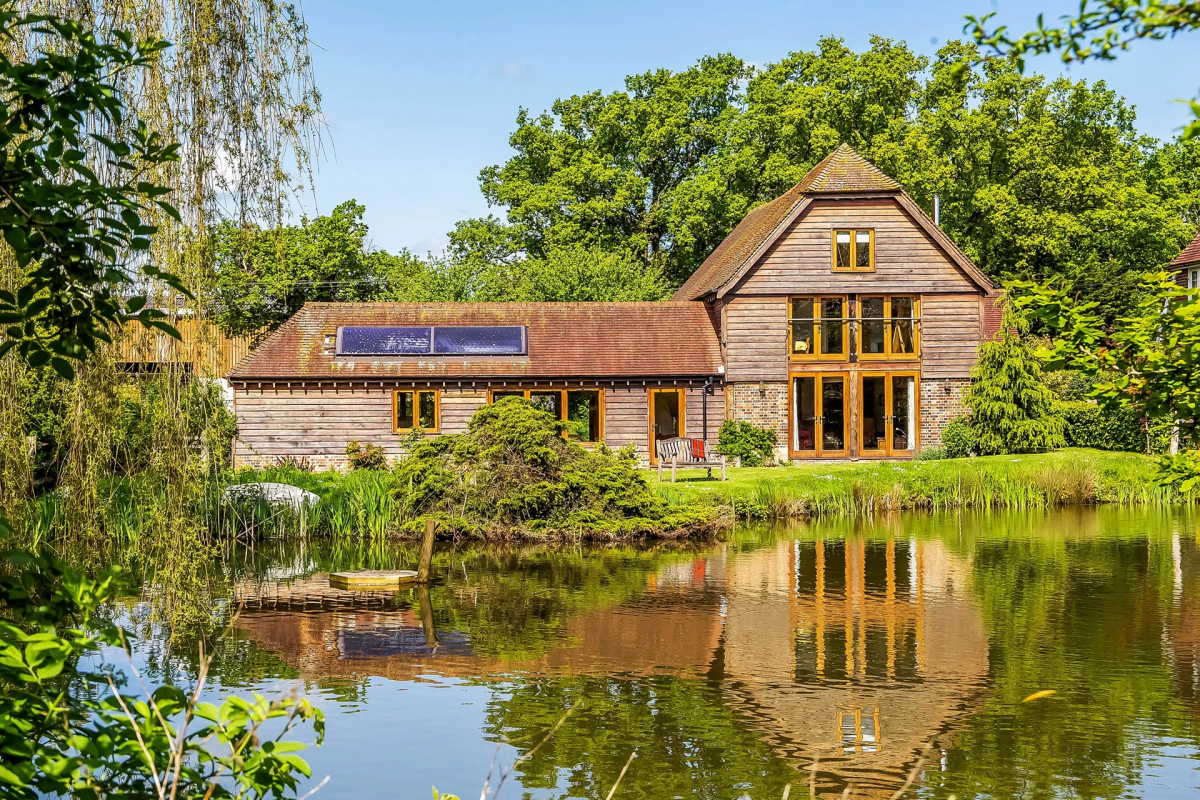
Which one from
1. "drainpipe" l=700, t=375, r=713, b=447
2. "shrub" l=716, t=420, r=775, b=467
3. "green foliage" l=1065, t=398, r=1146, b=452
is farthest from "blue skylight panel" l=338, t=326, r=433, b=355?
"green foliage" l=1065, t=398, r=1146, b=452

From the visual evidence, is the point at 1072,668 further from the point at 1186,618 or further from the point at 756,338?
the point at 756,338

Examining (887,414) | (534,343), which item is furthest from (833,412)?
(534,343)

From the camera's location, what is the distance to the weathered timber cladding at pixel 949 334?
29.0 metres

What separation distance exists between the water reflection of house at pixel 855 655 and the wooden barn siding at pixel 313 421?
1241 cm

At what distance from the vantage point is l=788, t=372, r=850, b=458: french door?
28812 millimetres

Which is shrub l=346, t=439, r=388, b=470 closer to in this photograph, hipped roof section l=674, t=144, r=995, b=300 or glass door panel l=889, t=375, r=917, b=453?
hipped roof section l=674, t=144, r=995, b=300

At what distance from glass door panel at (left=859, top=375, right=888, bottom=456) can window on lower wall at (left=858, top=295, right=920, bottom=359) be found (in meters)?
0.71

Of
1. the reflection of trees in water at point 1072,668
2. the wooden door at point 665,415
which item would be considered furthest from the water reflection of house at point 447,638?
the wooden door at point 665,415

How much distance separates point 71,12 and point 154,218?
48.7 inches

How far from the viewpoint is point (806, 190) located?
28.9 meters

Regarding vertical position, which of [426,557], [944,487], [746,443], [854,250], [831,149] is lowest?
[426,557]

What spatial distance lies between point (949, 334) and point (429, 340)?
1286cm

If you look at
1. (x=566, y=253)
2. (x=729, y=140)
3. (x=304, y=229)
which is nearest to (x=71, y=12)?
(x=566, y=253)

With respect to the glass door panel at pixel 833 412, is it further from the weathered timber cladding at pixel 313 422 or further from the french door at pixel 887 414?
the weathered timber cladding at pixel 313 422
